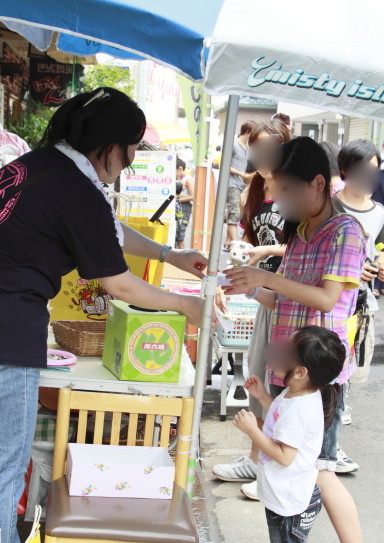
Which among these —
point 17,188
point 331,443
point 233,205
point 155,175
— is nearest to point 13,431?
point 17,188

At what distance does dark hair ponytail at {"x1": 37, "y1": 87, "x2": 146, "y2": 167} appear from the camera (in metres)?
2.51

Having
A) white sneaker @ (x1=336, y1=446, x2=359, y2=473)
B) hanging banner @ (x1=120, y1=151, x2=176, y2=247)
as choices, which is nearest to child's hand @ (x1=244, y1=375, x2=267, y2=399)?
white sneaker @ (x1=336, y1=446, x2=359, y2=473)

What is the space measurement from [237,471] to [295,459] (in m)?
1.72

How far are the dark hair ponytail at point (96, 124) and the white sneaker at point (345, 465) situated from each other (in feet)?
9.53

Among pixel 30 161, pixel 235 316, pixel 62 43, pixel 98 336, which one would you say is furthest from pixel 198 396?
pixel 62 43

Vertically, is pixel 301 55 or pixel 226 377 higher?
pixel 301 55

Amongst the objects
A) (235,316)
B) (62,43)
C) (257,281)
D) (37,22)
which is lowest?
(235,316)

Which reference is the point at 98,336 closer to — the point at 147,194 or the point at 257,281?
the point at 257,281

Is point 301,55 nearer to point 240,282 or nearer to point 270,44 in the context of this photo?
point 270,44

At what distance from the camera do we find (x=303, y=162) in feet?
9.51

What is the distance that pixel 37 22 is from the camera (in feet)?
8.10

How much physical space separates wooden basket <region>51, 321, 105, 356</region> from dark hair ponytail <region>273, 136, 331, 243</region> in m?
1.04

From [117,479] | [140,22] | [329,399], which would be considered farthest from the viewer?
[329,399]

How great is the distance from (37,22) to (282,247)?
212cm
